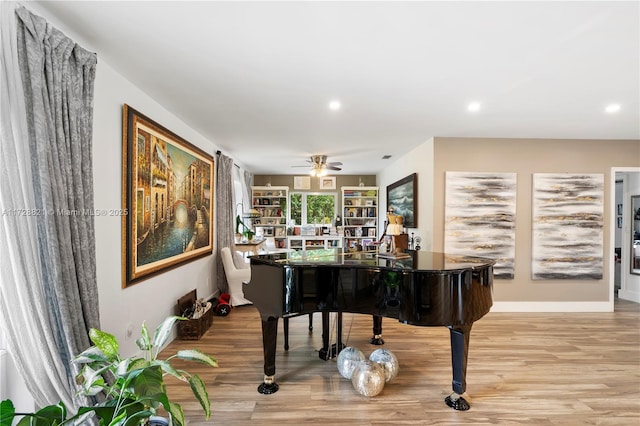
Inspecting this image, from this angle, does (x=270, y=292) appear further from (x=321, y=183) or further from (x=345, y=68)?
(x=321, y=183)

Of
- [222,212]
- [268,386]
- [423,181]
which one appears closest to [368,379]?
[268,386]

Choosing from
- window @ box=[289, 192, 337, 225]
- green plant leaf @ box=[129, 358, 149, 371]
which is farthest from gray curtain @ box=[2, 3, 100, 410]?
window @ box=[289, 192, 337, 225]

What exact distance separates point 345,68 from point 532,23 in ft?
3.70

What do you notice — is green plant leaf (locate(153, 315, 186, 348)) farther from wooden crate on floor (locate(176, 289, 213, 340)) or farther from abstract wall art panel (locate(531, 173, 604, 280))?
abstract wall art panel (locate(531, 173, 604, 280))

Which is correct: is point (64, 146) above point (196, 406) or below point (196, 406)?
above

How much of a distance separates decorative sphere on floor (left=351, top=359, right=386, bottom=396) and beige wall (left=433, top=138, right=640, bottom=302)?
277cm

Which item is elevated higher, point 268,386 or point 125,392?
point 125,392

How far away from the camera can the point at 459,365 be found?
6.79 ft

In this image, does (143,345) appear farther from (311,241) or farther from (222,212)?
(311,241)

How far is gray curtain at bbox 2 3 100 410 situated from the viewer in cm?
141

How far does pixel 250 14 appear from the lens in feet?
5.27

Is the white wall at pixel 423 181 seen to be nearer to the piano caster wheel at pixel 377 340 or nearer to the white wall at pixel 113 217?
the piano caster wheel at pixel 377 340

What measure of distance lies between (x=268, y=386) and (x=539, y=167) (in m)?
4.36

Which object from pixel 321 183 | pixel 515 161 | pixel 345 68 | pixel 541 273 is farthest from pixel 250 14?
pixel 321 183
